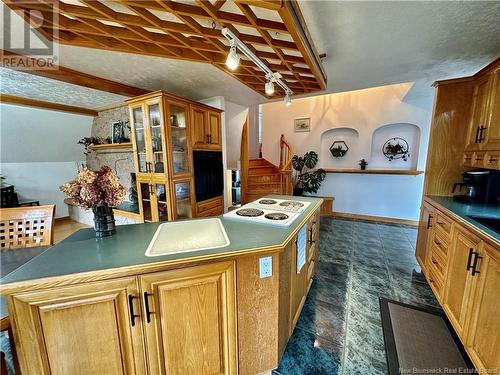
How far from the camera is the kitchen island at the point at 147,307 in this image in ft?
2.99

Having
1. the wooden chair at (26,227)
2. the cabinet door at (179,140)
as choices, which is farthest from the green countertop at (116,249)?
the cabinet door at (179,140)

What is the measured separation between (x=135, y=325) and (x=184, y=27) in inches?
81.2

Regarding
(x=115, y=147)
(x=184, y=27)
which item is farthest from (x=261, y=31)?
Result: (x=115, y=147)

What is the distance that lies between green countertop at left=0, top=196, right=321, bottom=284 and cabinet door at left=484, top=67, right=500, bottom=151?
188 centimetres

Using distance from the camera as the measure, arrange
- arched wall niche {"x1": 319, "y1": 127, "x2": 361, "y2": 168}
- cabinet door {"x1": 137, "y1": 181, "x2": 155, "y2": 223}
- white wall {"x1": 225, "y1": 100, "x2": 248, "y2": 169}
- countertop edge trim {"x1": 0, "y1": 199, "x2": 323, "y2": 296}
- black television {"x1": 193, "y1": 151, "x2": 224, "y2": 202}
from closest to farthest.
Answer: countertop edge trim {"x1": 0, "y1": 199, "x2": 323, "y2": 296} < cabinet door {"x1": 137, "y1": 181, "x2": 155, "y2": 223} < black television {"x1": 193, "y1": 151, "x2": 224, "y2": 202} < white wall {"x1": 225, "y1": 100, "x2": 248, "y2": 169} < arched wall niche {"x1": 319, "y1": 127, "x2": 361, "y2": 168}

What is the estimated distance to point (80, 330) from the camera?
97 cm

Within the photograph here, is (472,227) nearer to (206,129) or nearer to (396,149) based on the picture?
(206,129)

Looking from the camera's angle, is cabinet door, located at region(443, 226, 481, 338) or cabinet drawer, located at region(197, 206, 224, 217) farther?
cabinet drawer, located at region(197, 206, 224, 217)

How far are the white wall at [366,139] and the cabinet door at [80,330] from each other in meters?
4.97

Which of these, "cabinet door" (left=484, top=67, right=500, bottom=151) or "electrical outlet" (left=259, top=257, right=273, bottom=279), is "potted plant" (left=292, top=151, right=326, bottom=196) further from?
"electrical outlet" (left=259, top=257, right=273, bottom=279)

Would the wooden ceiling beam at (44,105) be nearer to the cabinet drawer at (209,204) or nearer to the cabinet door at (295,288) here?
the cabinet drawer at (209,204)

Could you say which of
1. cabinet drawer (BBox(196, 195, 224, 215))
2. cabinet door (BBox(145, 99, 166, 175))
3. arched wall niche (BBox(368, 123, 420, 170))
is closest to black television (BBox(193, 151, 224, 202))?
cabinet drawer (BBox(196, 195, 224, 215))

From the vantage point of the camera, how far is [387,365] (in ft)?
4.63

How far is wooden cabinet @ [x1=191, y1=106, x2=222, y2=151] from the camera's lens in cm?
286
